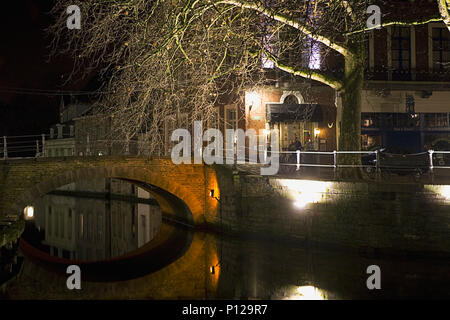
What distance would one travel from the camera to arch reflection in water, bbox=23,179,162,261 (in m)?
20.0

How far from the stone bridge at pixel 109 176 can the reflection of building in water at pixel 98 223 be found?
8.05 ft

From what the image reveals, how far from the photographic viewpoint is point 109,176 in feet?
63.4

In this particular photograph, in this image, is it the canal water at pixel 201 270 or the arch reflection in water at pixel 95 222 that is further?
the arch reflection in water at pixel 95 222

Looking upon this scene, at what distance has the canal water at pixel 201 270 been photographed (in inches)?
441

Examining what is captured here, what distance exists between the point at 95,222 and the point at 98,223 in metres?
0.46

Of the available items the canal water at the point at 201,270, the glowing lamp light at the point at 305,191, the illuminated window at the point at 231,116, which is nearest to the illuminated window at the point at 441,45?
the illuminated window at the point at 231,116

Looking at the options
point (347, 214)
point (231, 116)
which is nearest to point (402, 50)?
point (231, 116)

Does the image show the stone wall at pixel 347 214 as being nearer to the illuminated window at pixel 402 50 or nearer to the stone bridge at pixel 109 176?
the stone bridge at pixel 109 176

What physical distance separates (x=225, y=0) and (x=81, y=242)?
44.9ft

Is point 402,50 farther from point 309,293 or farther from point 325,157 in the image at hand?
point 309,293

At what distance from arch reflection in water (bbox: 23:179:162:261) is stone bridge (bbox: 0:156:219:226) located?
7.84 ft

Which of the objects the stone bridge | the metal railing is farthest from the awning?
the stone bridge
